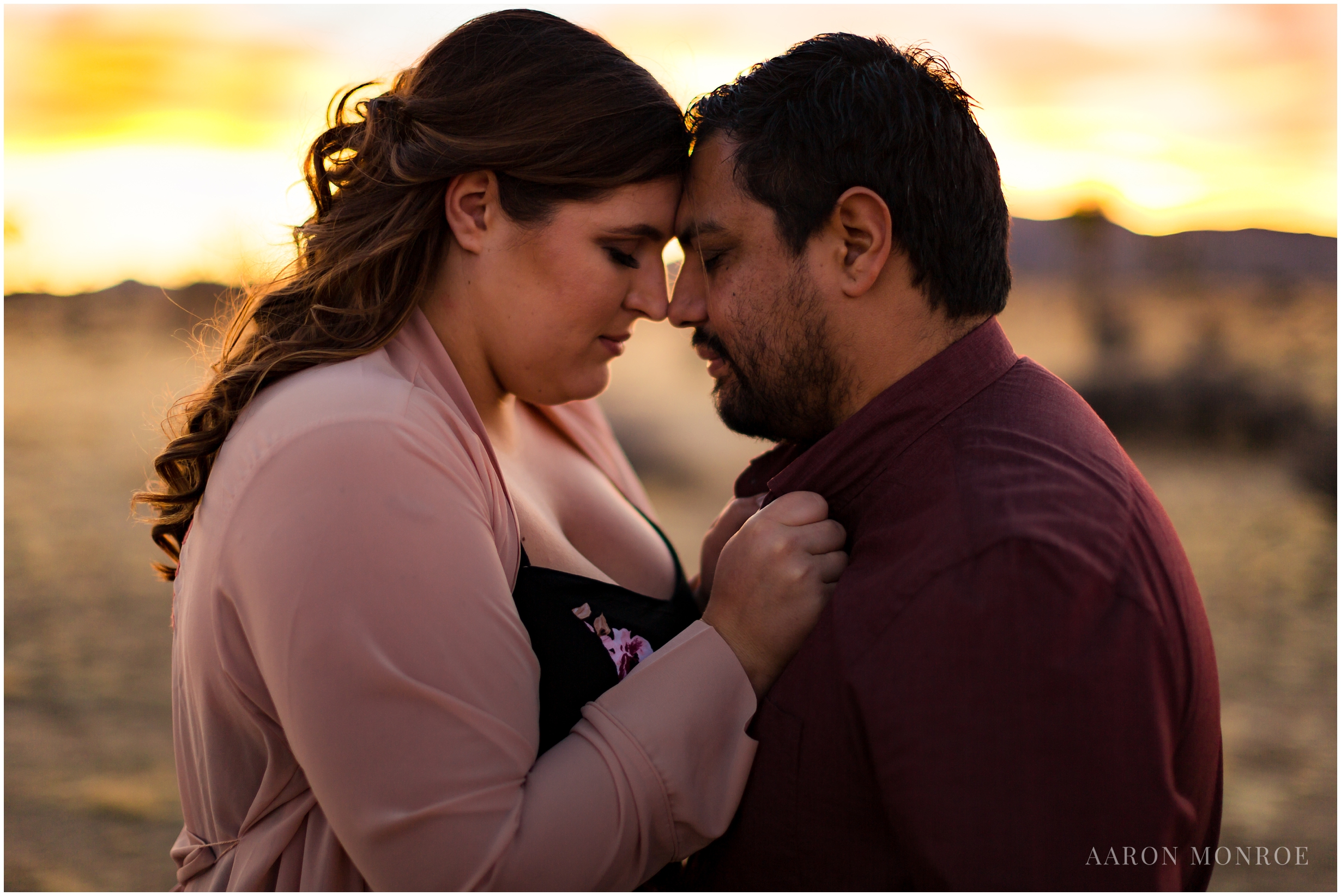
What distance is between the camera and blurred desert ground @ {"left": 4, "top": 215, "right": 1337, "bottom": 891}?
14.8 ft

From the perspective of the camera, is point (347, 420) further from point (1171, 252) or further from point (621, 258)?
point (1171, 252)

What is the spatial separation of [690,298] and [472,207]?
1.61 feet

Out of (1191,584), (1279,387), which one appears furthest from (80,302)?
(1191,584)

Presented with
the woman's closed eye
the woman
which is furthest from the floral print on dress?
the woman's closed eye

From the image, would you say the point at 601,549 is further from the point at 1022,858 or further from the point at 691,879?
the point at 1022,858

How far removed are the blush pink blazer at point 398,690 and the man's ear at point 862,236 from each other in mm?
717

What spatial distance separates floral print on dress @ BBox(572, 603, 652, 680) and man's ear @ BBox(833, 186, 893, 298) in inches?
31.1

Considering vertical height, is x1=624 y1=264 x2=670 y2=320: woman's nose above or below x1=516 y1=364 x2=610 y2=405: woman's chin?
above

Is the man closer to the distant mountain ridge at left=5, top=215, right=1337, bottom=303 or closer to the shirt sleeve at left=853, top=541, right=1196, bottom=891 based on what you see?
the shirt sleeve at left=853, top=541, right=1196, bottom=891

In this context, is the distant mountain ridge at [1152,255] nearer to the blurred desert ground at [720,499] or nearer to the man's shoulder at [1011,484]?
the blurred desert ground at [720,499]

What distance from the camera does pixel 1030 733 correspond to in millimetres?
1333

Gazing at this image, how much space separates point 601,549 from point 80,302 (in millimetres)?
24695

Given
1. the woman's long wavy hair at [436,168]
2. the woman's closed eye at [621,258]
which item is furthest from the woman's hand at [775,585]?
the woman's long wavy hair at [436,168]

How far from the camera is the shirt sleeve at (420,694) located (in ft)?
4.51
